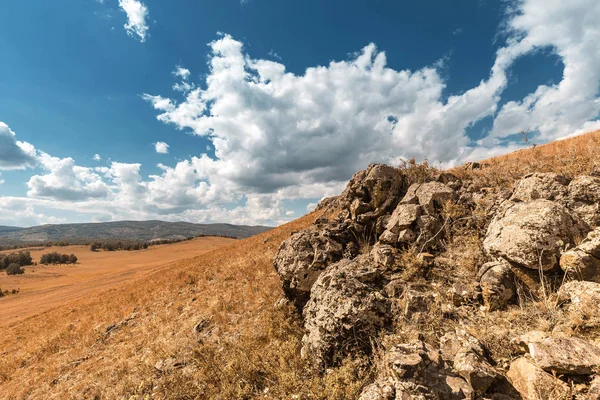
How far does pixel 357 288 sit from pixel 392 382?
7.53ft

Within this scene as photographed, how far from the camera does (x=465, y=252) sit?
6434 mm

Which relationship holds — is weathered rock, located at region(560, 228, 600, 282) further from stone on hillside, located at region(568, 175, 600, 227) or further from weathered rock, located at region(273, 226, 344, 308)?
weathered rock, located at region(273, 226, 344, 308)

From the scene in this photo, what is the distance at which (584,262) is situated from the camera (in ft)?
15.1

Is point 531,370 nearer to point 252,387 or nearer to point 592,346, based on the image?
point 592,346

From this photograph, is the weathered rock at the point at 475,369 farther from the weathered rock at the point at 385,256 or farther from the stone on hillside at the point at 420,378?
the weathered rock at the point at 385,256

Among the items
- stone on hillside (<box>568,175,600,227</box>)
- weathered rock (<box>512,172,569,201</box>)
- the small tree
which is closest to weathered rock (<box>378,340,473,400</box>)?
stone on hillside (<box>568,175,600,227</box>)

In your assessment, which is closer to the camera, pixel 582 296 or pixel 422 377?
pixel 422 377

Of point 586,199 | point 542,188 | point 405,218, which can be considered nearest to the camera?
point 586,199

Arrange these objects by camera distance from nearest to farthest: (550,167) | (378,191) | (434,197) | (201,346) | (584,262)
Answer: (584,262)
(201,346)
(434,197)
(550,167)
(378,191)

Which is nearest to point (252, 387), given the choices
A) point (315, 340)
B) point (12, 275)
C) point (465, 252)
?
point (315, 340)

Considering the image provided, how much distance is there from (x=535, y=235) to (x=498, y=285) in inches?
45.4

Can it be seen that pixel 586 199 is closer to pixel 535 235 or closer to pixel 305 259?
pixel 535 235

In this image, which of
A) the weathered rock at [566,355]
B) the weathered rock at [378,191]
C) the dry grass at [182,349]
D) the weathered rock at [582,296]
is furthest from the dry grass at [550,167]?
the dry grass at [182,349]

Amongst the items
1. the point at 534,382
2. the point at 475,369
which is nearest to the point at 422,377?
the point at 475,369
